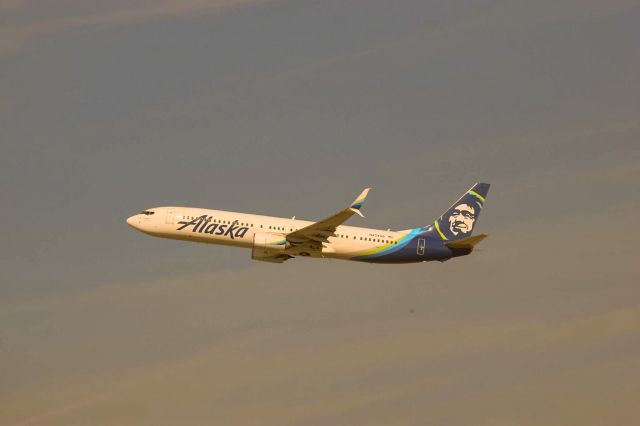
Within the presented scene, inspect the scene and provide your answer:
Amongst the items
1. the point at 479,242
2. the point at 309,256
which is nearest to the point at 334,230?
the point at 309,256

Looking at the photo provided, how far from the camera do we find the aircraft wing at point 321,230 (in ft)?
350

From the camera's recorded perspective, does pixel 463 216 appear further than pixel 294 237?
Yes

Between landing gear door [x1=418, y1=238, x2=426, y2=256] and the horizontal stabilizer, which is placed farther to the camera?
landing gear door [x1=418, y1=238, x2=426, y2=256]

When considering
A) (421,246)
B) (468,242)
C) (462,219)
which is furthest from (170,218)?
(462,219)

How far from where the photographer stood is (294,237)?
4368 inches

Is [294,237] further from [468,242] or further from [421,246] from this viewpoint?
[468,242]

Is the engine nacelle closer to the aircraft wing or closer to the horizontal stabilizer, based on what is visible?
the aircraft wing

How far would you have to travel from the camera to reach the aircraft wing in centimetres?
10669

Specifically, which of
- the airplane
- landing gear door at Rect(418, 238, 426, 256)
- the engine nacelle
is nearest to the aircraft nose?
the airplane

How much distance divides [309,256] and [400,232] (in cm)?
928

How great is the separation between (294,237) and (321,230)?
2.67m

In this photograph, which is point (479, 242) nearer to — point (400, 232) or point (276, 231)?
point (400, 232)

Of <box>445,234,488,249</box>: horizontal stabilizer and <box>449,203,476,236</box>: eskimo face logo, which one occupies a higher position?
<box>449,203,476,236</box>: eskimo face logo

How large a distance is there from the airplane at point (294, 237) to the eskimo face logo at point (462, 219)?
3.68m
